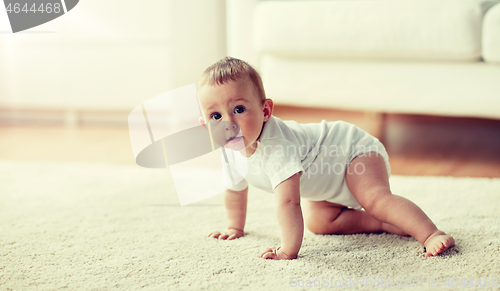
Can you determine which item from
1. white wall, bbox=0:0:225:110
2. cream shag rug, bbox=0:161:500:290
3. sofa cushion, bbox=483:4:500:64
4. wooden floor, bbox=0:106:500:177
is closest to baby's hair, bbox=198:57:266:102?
cream shag rug, bbox=0:161:500:290

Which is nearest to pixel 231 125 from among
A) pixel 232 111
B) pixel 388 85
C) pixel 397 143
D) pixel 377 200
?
pixel 232 111

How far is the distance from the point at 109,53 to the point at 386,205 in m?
1.53

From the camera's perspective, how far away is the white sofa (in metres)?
1.19

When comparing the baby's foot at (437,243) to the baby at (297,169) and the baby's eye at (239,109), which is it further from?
the baby's eye at (239,109)

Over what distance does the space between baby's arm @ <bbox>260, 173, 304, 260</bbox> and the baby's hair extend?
0.44 feet

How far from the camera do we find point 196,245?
0.69 m

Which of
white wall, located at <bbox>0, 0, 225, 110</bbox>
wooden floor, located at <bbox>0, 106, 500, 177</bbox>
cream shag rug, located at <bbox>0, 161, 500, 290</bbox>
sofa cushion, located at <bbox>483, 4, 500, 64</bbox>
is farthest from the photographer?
white wall, located at <bbox>0, 0, 225, 110</bbox>

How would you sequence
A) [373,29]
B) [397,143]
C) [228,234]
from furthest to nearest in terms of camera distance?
[397,143], [373,29], [228,234]

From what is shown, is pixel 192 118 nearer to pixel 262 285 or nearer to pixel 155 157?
pixel 155 157

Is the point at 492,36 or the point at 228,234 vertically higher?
the point at 492,36

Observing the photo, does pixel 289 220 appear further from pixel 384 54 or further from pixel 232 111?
→ pixel 384 54

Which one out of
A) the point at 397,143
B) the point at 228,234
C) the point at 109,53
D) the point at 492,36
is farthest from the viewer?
the point at 109,53

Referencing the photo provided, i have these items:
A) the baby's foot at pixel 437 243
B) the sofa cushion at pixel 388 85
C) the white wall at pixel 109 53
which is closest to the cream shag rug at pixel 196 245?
the baby's foot at pixel 437 243

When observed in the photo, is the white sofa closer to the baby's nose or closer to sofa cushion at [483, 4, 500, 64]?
sofa cushion at [483, 4, 500, 64]
